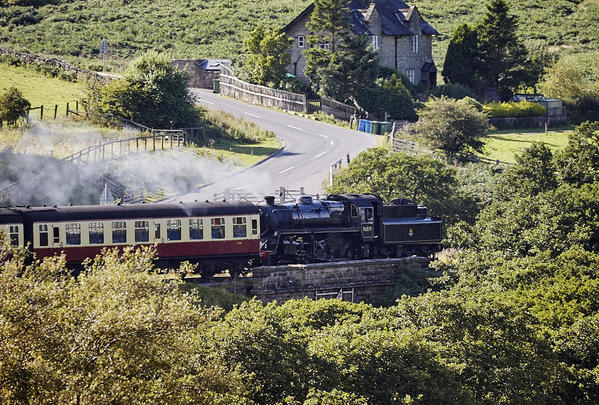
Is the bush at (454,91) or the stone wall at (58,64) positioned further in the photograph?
the bush at (454,91)

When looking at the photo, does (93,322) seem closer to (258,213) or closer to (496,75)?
(258,213)

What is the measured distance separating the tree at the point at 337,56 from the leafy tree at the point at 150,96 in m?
16.2

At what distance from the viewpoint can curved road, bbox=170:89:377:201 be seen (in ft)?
162

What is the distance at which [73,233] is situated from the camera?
33031mm

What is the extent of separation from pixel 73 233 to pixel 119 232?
1.84 m

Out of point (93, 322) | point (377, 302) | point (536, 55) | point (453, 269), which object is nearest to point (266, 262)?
point (377, 302)

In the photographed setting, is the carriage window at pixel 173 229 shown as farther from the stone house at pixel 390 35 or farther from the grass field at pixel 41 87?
the stone house at pixel 390 35

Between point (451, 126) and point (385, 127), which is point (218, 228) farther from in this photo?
point (385, 127)

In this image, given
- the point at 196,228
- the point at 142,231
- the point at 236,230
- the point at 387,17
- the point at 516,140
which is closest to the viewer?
the point at 142,231

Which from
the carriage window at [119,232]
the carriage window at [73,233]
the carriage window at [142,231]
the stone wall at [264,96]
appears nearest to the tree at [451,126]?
the stone wall at [264,96]

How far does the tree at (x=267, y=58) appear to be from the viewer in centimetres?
7575

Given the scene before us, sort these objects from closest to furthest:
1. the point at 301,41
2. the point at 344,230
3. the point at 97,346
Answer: the point at 97,346
the point at 344,230
the point at 301,41

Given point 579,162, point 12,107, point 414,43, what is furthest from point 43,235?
point 414,43

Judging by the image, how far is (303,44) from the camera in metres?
79.4
